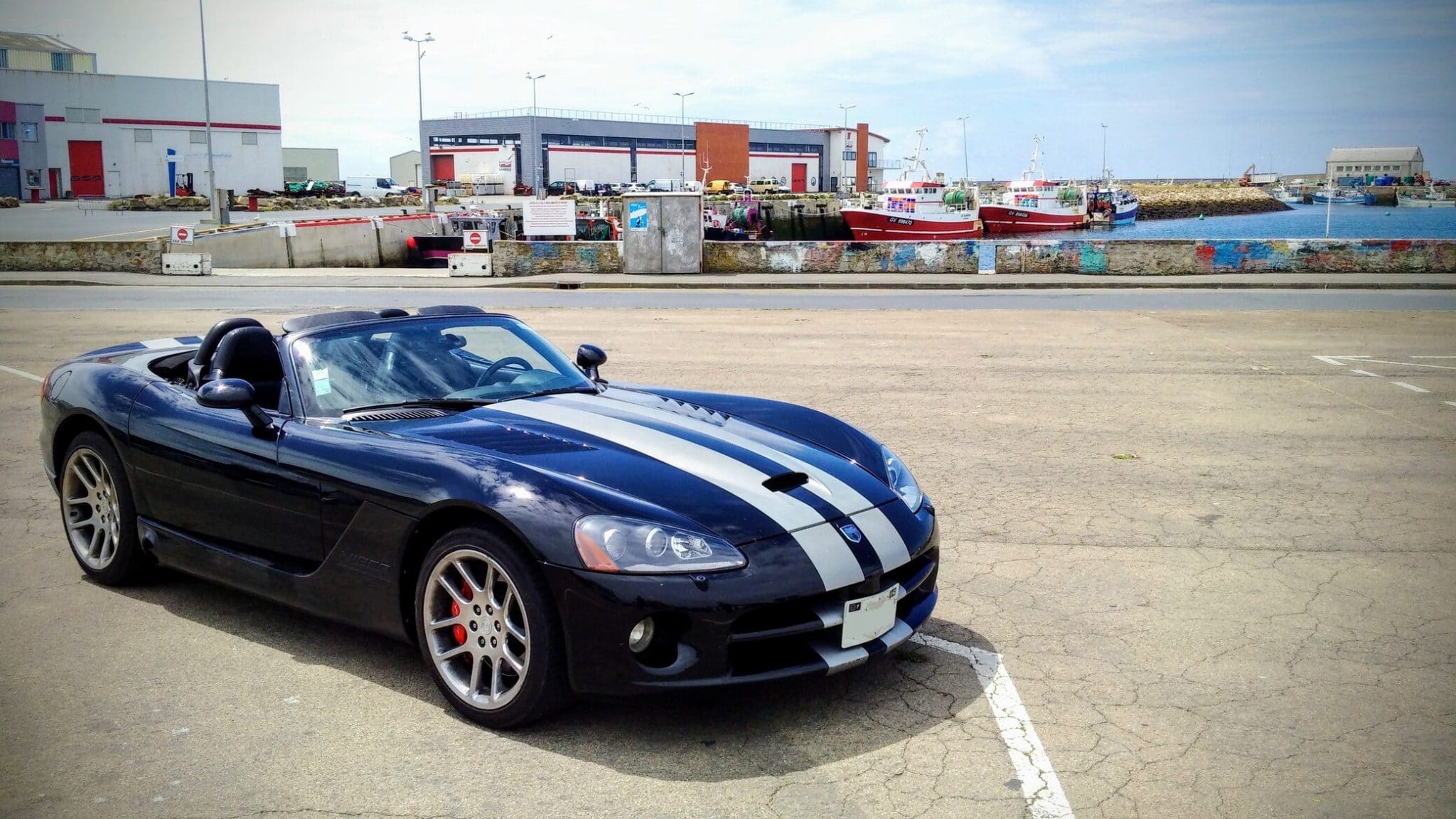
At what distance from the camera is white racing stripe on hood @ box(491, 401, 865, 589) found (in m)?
3.86

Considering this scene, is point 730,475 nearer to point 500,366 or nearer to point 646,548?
point 646,548

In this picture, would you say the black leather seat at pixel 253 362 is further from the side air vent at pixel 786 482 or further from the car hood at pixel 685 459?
the side air vent at pixel 786 482

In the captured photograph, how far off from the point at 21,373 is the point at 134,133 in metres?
86.6

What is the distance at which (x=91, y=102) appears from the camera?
85.2m

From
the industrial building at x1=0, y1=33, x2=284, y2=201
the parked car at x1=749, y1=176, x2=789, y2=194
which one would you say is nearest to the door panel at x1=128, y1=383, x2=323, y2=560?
the industrial building at x1=0, y1=33, x2=284, y2=201

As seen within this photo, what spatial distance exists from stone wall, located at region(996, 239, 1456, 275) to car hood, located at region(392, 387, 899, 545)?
22254 millimetres

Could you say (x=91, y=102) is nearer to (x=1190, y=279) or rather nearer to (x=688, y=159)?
(x=688, y=159)

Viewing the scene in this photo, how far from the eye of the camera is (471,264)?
88.4 ft

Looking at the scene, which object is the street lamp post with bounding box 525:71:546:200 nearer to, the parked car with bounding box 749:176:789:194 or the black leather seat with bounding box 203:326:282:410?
the parked car with bounding box 749:176:789:194

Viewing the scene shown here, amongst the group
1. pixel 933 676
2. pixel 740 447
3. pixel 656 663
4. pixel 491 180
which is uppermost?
pixel 491 180

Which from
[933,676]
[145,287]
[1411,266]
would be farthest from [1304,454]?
[145,287]

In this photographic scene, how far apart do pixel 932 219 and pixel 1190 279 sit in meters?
39.2

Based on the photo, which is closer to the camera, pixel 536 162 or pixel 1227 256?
pixel 1227 256

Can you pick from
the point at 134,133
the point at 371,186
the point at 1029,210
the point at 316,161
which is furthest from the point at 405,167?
the point at 1029,210
